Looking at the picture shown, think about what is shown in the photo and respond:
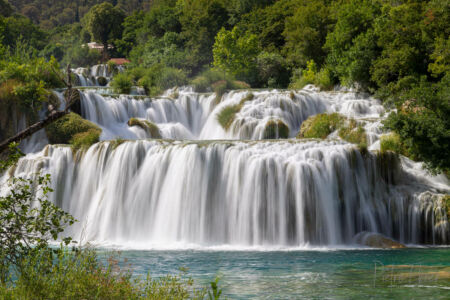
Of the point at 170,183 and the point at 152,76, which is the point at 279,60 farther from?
the point at 170,183

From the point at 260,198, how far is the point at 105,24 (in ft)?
260

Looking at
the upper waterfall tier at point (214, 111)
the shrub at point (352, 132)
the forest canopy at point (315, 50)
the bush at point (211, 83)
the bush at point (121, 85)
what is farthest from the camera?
the bush at point (211, 83)

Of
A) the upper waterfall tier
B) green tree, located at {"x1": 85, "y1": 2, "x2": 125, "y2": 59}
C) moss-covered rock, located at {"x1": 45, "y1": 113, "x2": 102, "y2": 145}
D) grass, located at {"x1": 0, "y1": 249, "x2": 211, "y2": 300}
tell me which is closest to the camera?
grass, located at {"x1": 0, "y1": 249, "x2": 211, "y2": 300}

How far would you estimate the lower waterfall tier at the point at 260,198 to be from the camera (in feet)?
59.3

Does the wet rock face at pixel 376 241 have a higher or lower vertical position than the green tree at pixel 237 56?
lower

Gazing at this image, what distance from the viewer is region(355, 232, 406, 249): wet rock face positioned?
17.2m

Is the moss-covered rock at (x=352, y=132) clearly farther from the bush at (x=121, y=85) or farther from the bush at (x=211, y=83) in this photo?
the bush at (x=121, y=85)

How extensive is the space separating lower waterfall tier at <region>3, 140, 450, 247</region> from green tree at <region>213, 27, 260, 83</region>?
1032 inches

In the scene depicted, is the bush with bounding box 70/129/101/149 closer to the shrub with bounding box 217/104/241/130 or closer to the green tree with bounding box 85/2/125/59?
the shrub with bounding box 217/104/241/130

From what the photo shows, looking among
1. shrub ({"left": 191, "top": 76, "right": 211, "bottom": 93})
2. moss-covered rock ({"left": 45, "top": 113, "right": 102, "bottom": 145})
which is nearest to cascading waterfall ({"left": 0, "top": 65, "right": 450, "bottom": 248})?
moss-covered rock ({"left": 45, "top": 113, "right": 102, "bottom": 145})

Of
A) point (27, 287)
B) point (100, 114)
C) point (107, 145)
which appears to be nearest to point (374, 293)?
point (27, 287)

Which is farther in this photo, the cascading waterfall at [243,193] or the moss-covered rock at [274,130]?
the moss-covered rock at [274,130]

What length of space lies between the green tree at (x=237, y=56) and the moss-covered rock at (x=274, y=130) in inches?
760

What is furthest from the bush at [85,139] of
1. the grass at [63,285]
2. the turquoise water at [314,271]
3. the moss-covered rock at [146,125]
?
the grass at [63,285]
